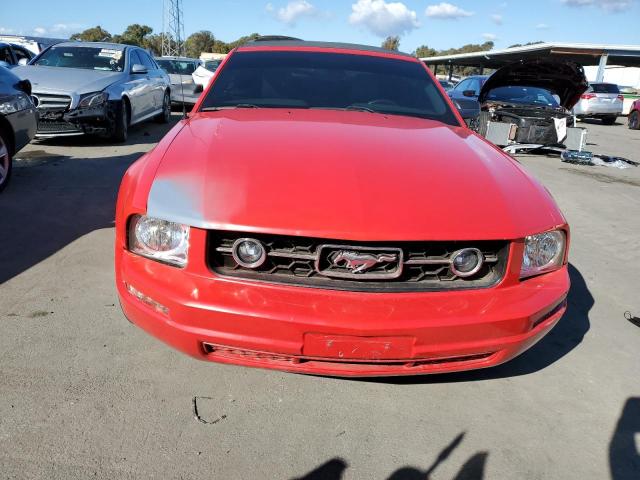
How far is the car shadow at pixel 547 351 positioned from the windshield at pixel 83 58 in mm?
8213

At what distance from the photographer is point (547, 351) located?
281 centimetres

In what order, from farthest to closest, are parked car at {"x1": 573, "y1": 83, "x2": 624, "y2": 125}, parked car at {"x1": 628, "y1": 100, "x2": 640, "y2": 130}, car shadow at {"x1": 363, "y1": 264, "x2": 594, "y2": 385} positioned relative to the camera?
parked car at {"x1": 573, "y1": 83, "x2": 624, "y2": 125} → parked car at {"x1": 628, "y1": 100, "x2": 640, "y2": 130} → car shadow at {"x1": 363, "y1": 264, "x2": 594, "y2": 385}

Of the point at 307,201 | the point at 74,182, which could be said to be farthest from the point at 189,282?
the point at 74,182

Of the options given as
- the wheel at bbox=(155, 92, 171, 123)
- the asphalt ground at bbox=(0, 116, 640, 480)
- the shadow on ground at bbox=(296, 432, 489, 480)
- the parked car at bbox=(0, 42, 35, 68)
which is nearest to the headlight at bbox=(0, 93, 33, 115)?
the asphalt ground at bbox=(0, 116, 640, 480)

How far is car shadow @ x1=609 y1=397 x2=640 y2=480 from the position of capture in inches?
77.7

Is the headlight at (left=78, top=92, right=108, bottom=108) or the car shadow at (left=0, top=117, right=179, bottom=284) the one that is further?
the headlight at (left=78, top=92, right=108, bottom=108)

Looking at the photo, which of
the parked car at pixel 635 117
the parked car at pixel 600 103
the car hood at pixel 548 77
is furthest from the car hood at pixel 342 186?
the parked car at pixel 600 103

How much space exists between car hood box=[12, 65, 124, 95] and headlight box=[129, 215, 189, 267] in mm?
6492

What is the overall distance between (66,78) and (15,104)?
8.53 feet

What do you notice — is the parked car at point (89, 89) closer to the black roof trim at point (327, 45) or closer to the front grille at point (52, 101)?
the front grille at point (52, 101)

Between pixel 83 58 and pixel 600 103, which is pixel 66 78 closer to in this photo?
pixel 83 58

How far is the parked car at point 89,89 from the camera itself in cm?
742

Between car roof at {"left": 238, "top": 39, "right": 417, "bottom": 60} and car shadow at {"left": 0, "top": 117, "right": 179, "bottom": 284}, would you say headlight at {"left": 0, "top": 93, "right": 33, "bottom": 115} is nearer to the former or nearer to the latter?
car shadow at {"left": 0, "top": 117, "right": 179, "bottom": 284}

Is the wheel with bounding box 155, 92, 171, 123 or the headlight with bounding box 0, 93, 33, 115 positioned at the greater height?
the headlight with bounding box 0, 93, 33, 115
